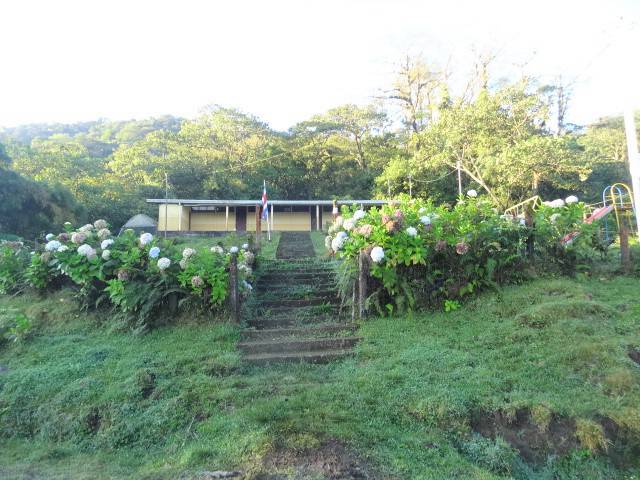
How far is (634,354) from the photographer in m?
4.82

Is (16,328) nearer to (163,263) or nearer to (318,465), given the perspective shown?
(163,263)

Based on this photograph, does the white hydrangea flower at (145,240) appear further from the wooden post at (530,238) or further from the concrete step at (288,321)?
the wooden post at (530,238)

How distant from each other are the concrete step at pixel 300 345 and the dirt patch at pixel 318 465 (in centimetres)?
272

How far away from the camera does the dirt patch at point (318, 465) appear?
3.23 metres

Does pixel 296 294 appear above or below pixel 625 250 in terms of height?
below

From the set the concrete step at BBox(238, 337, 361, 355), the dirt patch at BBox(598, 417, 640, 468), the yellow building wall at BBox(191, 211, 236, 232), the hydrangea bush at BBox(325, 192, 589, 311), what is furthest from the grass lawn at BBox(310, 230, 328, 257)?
the dirt patch at BBox(598, 417, 640, 468)

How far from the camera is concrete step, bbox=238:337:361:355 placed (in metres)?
6.31

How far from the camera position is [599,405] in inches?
161

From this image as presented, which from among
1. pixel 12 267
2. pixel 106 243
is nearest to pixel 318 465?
pixel 106 243

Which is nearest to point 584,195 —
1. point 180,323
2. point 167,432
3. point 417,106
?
point 417,106

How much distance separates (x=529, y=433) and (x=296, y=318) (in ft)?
13.5

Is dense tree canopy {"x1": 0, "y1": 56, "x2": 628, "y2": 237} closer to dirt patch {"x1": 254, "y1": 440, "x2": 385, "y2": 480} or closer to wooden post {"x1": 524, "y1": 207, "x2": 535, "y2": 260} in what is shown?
wooden post {"x1": 524, "y1": 207, "x2": 535, "y2": 260}

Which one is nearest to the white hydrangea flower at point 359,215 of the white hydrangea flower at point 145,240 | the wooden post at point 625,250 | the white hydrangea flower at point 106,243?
the white hydrangea flower at point 145,240

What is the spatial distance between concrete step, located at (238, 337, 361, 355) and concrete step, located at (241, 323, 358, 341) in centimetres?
35
